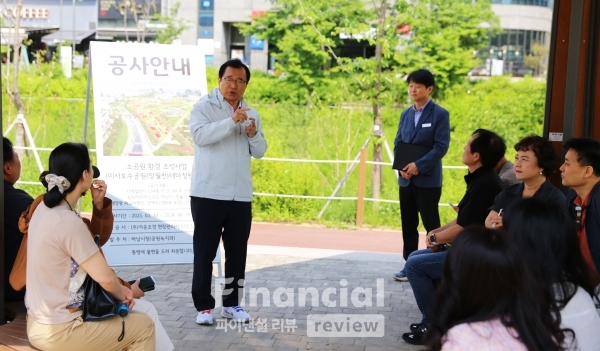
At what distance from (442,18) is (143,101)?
12185 millimetres

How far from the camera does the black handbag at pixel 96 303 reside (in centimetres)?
295

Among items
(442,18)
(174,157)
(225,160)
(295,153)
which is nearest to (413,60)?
(442,18)

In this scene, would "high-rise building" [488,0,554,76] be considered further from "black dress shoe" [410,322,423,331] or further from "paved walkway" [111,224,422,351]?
"black dress shoe" [410,322,423,331]

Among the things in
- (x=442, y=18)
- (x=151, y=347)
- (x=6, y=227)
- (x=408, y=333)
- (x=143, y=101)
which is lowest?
(x=408, y=333)

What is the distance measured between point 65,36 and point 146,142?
24807mm

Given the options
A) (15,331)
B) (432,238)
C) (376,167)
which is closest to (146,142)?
(432,238)

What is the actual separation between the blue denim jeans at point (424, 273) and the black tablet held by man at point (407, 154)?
5.49 feet

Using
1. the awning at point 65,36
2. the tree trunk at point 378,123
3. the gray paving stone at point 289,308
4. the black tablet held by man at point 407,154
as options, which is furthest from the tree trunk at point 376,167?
the awning at point 65,36

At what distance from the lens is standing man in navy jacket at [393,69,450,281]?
5.80 m

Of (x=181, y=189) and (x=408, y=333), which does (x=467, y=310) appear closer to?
(x=408, y=333)

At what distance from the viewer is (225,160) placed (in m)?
4.57

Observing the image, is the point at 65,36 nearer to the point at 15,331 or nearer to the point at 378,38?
the point at 378,38

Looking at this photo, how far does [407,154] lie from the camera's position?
590 cm

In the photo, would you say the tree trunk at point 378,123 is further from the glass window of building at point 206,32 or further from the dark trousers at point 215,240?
the glass window of building at point 206,32
